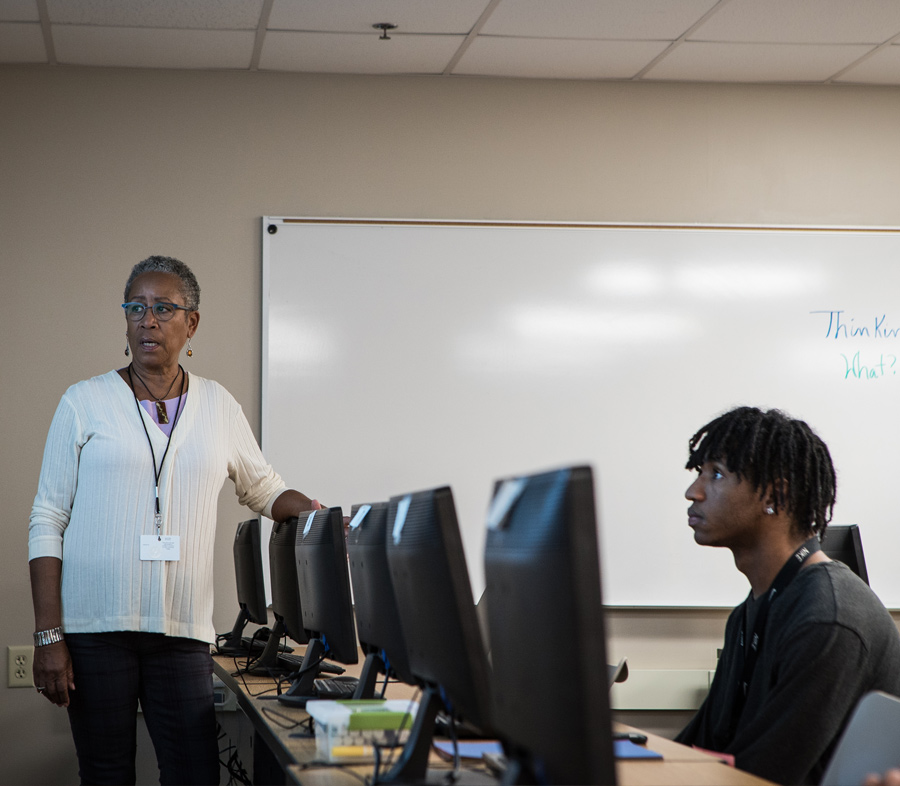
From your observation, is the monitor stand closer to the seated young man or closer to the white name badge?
the white name badge

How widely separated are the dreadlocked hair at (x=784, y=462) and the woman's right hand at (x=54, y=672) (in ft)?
4.46

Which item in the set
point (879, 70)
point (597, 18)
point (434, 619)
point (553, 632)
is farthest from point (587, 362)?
point (553, 632)

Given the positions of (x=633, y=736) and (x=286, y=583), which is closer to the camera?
(x=633, y=736)

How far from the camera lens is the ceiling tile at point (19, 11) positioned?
3148 mm

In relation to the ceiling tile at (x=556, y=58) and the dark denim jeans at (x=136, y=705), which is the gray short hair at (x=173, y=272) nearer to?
the dark denim jeans at (x=136, y=705)

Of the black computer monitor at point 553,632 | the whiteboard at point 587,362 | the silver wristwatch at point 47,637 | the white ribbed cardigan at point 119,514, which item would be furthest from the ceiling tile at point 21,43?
the black computer monitor at point 553,632

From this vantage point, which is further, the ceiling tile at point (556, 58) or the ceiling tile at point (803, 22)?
the ceiling tile at point (556, 58)

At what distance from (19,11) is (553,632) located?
315 cm

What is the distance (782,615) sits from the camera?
1752mm

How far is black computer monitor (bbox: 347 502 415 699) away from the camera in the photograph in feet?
5.17

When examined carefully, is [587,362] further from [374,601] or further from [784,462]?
[374,601]

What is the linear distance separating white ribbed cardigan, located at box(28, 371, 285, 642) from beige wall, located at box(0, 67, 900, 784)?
1.53 meters

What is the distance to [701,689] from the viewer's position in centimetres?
368

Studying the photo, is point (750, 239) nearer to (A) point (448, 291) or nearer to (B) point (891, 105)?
(B) point (891, 105)
